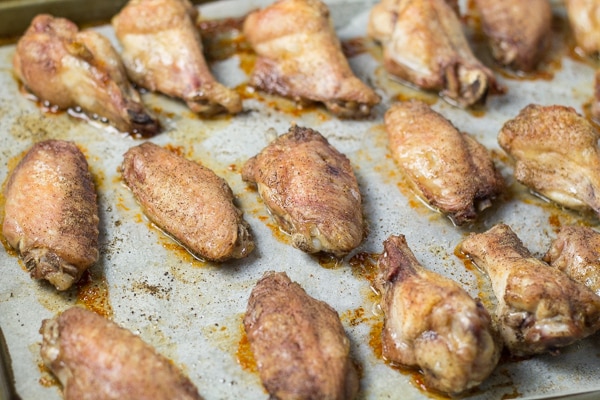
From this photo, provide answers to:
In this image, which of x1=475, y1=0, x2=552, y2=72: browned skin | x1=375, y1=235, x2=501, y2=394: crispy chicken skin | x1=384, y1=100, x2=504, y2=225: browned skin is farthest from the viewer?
x1=475, y1=0, x2=552, y2=72: browned skin

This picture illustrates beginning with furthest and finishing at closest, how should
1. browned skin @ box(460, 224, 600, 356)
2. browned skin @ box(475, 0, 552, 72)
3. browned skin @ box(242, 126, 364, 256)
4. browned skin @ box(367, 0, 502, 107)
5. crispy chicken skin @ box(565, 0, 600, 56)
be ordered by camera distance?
crispy chicken skin @ box(565, 0, 600, 56) → browned skin @ box(475, 0, 552, 72) → browned skin @ box(367, 0, 502, 107) → browned skin @ box(242, 126, 364, 256) → browned skin @ box(460, 224, 600, 356)

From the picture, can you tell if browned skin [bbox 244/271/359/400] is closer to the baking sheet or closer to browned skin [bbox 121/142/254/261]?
the baking sheet

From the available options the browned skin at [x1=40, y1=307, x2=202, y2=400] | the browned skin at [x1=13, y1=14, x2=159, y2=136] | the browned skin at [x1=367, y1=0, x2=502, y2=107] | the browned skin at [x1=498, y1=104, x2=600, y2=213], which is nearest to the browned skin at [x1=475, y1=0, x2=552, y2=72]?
the browned skin at [x1=367, y1=0, x2=502, y2=107]

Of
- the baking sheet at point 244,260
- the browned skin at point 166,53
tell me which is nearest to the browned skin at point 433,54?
Result: the baking sheet at point 244,260

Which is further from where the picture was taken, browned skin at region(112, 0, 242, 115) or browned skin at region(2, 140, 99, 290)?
browned skin at region(112, 0, 242, 115)

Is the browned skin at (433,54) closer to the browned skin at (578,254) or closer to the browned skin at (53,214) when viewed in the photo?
the browned skin at (578,254)

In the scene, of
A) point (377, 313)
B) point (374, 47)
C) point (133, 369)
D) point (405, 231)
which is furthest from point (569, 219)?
point (133, 369)

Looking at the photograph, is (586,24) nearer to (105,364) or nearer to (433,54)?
(433,54)
